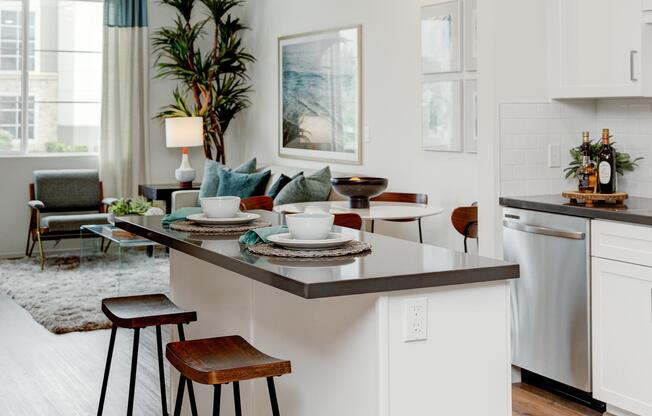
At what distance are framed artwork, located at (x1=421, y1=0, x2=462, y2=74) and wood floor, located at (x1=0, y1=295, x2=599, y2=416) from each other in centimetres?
227

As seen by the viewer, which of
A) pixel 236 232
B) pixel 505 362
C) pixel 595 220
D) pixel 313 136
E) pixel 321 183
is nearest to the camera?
pixel 505 362

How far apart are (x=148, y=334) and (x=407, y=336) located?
11.5 feet

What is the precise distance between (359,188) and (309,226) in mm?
2621

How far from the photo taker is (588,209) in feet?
12.4

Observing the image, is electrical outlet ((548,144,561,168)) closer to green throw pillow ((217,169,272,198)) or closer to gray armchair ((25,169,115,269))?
green throw pillow ((217,169,272,198))

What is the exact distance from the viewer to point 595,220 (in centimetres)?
377

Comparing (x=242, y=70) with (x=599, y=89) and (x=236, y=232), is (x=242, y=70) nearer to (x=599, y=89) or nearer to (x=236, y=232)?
(x=599, y=89)

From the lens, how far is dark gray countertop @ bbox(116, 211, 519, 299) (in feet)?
6.95

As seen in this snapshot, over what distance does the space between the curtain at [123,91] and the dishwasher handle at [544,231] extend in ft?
17.6

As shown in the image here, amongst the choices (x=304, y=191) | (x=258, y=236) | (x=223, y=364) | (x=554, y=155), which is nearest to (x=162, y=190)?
(x=304, y=191)

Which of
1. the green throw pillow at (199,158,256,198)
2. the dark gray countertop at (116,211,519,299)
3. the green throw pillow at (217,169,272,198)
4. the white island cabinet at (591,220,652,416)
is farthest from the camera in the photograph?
the green throw pillow at (199,158,256,198)

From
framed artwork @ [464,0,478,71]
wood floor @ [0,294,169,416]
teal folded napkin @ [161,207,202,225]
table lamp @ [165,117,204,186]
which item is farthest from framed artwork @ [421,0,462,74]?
table lamp @ [165,117,204,186]

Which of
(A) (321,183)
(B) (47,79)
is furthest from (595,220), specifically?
(B) (47,79)

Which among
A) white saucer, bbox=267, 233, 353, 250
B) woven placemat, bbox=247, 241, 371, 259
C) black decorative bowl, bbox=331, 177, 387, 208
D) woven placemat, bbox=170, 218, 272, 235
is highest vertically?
black decorative bowl, bbox=331, 177, 387, 208
